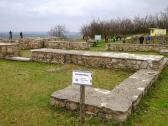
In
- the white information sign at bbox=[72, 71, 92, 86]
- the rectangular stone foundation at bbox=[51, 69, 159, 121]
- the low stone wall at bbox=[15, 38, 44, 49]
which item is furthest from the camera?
the low stone wall at bbox=[15, 38, 44, 49]

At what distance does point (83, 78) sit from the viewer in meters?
3.74

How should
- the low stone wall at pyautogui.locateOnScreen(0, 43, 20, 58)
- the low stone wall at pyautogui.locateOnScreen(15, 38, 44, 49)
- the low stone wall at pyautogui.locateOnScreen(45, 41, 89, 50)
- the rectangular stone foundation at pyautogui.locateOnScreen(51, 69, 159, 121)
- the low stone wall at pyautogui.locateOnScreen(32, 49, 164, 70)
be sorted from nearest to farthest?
1. the rectangular stone foundation at pyautogui.locateOnScreen(51, 69, 159, 121)
2. the low stone wall at pyautogui.locateOnScreen(32, 49, 164, 70)
3. the low stone wall at pyautogui.locateOnScreen(0, 43, 20, 58)
4. the low stone wall at pyautogui.locateOnScreen(15, 38, 44, 49)
5. the low stone wall at pyautogui.locateOnScreen(45, 41, 89, 50)

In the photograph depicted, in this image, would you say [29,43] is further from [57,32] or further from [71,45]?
[57,32]

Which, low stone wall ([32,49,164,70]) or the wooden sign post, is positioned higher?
low stone wall ([32,49,164,70])

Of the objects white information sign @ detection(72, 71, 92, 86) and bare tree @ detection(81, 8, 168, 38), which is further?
bare tree @ detection(81, 8, 168, 38)

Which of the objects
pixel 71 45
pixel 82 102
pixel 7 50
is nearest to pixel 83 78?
pixel 82 102

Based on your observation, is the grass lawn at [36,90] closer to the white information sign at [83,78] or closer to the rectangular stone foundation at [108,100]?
the rectangular stone foundation at [108,100]

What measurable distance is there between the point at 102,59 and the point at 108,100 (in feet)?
14.0

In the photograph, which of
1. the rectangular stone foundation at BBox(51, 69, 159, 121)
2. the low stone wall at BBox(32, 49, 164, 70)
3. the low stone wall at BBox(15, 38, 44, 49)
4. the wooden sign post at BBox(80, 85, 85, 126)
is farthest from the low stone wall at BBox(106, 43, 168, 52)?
the wooden sign post at BBox(80, 85, 85, 126)

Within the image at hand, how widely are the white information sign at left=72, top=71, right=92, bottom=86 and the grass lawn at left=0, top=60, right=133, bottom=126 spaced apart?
2.58 feet

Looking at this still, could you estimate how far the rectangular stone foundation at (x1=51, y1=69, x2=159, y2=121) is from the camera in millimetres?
4062

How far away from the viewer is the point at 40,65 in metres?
9.24

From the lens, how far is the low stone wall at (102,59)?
7.74 meters

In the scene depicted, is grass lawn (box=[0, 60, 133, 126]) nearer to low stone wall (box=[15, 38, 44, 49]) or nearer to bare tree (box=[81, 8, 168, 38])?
low stone wall (box=[15, 38, 44, 49])
